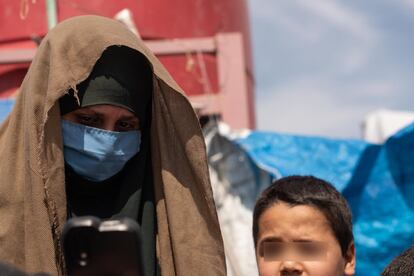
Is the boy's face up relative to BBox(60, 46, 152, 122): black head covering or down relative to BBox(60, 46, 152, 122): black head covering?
down

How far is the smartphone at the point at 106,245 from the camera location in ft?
2.75

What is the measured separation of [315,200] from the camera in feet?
6.98

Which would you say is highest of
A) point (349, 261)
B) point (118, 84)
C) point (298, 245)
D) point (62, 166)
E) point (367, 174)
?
point (118, 84)

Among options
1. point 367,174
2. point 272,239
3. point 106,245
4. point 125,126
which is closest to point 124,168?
point 125,126

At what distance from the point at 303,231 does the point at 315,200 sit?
0.13 m

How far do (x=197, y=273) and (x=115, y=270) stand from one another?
117 centimetres

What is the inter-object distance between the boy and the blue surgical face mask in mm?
490

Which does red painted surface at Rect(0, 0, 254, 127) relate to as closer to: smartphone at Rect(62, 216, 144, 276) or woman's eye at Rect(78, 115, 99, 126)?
woman's eye at Rect(78, 115, 99, 126)

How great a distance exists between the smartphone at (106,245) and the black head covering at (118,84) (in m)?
1.12

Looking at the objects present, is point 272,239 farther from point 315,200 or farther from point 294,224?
point 315,200

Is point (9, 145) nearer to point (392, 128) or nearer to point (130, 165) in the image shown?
point (130, 165)

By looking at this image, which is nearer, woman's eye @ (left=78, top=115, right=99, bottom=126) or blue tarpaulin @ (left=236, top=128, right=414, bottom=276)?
woman's eye @ (left=78, top=115, right=99, bottom=126)

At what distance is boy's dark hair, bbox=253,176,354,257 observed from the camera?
2113 mm

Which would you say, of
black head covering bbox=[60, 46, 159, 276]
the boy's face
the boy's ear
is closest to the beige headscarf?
black head covering bbox=[60, 46, 159, 276]
